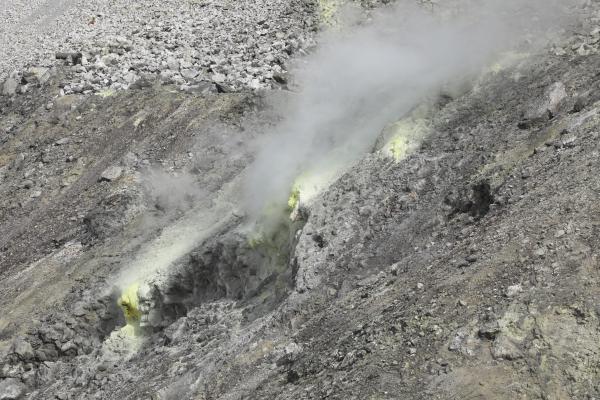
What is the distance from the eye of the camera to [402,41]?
1692cm

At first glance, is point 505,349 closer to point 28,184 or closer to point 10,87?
point 28,184

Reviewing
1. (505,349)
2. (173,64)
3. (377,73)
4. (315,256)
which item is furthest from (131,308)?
(173,64)

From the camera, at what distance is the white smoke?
1348cm

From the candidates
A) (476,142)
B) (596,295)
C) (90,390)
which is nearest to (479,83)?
(476,142)

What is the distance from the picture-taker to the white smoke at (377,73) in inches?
531

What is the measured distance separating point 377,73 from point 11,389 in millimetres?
11668

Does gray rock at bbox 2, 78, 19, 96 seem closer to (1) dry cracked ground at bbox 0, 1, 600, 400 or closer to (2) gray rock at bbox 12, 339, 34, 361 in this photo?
(1) dry cracked ground at bbox 0, 1, 600, 400

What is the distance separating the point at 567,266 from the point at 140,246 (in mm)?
10874

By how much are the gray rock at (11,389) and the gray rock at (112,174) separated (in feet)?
21.2

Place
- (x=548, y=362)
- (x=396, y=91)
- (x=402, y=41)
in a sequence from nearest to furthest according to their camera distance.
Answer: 1. (x=548, y=362)
2. (x=396, y=91)
3. (x=402, y=41)

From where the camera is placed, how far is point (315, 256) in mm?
10719

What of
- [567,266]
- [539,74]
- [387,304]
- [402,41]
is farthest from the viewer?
[402,41]

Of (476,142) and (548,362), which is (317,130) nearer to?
(476,142)

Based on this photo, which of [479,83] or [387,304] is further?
[479,83]
